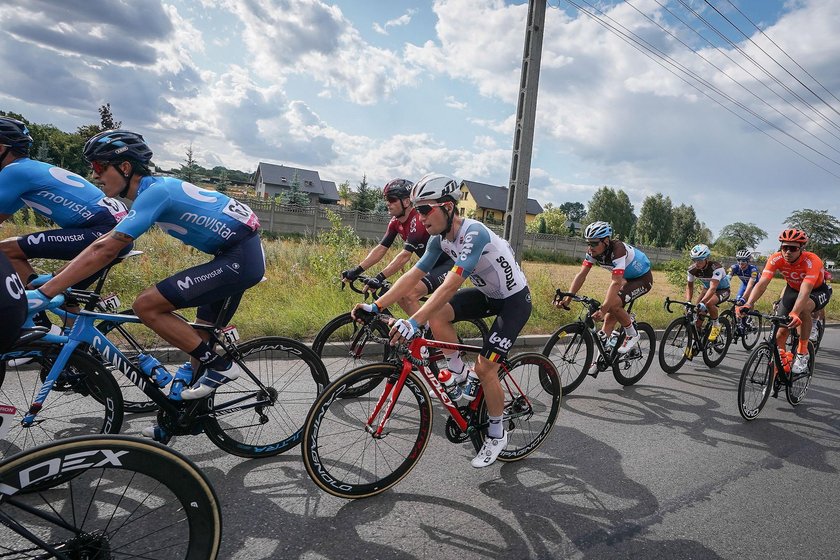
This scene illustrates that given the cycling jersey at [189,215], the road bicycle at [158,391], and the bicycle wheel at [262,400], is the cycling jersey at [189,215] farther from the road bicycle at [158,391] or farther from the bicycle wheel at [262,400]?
the bicycle wheel at [262,400]

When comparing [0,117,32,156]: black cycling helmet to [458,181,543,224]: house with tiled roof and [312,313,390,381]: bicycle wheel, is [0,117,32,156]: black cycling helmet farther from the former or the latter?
[458,181,543,224]: house with tiled roof

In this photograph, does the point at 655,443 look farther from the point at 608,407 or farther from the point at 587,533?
the point at 587,533

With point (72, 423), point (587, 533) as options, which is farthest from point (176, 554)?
point (587, 533)

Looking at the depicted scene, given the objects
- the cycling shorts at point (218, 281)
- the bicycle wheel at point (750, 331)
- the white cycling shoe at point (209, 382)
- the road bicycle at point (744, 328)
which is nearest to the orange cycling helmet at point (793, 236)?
the road bicycle at point (744, 328)

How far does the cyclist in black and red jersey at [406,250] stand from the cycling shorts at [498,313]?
98cm

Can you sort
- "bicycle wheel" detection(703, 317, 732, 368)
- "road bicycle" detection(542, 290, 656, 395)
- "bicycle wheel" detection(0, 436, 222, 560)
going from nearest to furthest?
"bicycle wheel" detection(0, 436, 222, 560)
"road bicycle" detection(542, 290, 656, 395)
"bicycle wheel" detection(703, 317, 732, 368)

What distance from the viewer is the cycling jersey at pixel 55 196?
3.84 meters

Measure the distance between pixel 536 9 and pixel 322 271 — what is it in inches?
244

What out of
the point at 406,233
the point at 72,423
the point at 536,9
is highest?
the point at 536,9

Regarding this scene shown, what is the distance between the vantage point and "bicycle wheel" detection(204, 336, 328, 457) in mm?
3574

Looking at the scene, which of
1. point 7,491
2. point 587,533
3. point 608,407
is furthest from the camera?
point 608,407

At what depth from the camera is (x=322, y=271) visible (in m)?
10.0

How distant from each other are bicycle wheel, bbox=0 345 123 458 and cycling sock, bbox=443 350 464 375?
2.33m

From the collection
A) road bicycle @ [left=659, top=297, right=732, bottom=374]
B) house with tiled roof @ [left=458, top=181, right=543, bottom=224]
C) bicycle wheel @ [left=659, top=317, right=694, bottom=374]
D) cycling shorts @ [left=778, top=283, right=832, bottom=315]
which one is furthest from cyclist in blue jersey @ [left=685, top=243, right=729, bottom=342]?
house with tiled roof @ [left=458, top=181, right=543, bottom=224]
